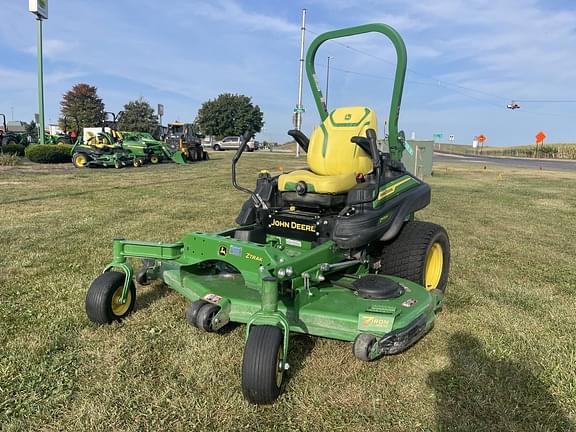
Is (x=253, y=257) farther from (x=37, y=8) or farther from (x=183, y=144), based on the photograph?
(x=37, y=8)

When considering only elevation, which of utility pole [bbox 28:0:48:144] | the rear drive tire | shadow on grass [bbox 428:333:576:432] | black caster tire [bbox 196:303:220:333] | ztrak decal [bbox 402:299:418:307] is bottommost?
shadow on grass [bbox 428:333:576:432]

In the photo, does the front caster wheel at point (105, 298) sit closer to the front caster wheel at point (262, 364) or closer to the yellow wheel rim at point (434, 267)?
the front caster wheel at point (262, 364)

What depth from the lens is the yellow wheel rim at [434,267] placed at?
4.25 m

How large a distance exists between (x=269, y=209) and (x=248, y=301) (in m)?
1.14

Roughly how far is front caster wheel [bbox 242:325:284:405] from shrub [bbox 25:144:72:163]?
775 inches

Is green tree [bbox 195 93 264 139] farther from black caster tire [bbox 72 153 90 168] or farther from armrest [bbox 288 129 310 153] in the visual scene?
armrest [bbox 288 129 310 153]

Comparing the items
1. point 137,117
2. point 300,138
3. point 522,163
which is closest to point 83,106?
point 137,117

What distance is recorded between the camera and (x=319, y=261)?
326 cm

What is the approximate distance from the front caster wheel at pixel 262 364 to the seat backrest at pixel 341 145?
2.05 metres

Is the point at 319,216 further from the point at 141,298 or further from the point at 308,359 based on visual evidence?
the point at 141,298

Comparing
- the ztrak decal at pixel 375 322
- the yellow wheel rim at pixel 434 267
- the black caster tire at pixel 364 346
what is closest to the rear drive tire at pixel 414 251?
the yellow wheel rim at pixel 434 267

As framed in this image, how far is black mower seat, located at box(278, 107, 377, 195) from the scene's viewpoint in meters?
3.92

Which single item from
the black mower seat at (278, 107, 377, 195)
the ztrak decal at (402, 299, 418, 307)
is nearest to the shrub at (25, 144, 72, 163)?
the black mower seat at (278, 107, 377, 195)

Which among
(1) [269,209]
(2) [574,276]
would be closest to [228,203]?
(1) [269,209]
